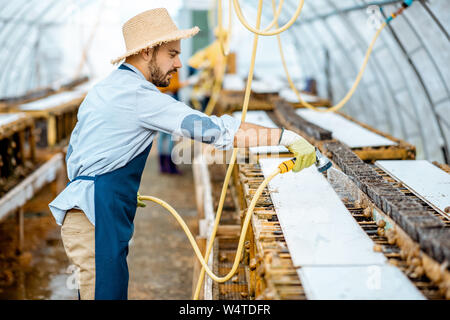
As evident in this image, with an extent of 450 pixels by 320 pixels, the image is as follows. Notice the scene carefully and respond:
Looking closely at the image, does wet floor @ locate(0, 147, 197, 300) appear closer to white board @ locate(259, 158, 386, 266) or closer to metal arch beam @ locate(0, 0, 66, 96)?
white board @ locate(259, 158, 386, 266)

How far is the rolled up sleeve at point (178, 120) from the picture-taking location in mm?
2518

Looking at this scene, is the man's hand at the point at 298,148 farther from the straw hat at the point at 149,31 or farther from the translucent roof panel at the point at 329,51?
the translucent roof panel at the point at 329,51

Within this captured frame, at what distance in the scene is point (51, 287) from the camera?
5.41 meters

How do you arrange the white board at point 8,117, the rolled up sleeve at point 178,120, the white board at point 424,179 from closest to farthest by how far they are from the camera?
1. the rolled up sleeve at point 178,120
2. the white board at point 424,179
3. the white board at point 8,117

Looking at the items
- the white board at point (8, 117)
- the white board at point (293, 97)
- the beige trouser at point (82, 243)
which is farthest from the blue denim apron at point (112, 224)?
the white board at point (293, 97)

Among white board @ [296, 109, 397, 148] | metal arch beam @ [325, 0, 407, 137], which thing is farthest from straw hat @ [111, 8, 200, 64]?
metal arch beam @ [325, 0, 407, 137]

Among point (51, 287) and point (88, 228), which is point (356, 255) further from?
point (51, 287)

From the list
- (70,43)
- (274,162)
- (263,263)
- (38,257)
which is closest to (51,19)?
(70,43)

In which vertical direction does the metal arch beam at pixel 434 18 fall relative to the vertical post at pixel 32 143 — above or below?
above

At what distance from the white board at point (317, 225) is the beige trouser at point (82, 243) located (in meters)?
1.14

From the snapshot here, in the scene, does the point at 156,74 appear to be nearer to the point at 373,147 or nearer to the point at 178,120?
the point at 178,120

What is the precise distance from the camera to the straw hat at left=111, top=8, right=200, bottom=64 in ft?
8.97

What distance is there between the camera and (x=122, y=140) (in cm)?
264
